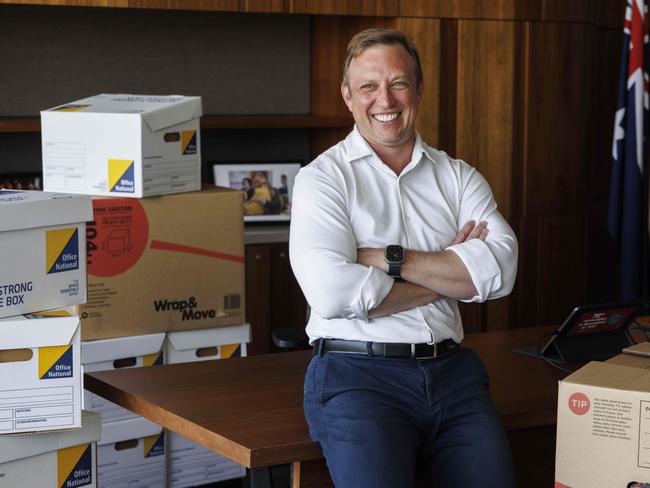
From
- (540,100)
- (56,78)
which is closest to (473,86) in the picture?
(540,100)

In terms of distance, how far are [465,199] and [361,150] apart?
0.27 m

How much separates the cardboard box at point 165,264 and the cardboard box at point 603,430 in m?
1.62

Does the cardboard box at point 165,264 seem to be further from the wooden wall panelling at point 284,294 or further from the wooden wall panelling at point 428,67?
the wooden wall panelling at point 428,67

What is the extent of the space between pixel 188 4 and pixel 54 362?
190cm

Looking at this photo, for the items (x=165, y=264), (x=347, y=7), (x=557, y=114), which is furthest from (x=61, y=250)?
(x=557, y=114)

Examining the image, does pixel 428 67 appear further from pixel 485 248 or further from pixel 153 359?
pixel 485 248

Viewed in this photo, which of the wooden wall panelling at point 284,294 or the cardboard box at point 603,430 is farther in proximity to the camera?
the wooden wall panelling at point 284,294

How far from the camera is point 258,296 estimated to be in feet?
13.5

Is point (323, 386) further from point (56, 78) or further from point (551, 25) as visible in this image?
point (551, 25)

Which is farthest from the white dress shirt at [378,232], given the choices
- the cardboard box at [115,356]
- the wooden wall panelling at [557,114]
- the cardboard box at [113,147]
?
the wooden wall panelling at [557,114]

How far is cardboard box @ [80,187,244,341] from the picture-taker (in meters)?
3.05

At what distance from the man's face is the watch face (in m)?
0.30

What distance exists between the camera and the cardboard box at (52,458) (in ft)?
7.26

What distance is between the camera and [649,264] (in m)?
4.82
